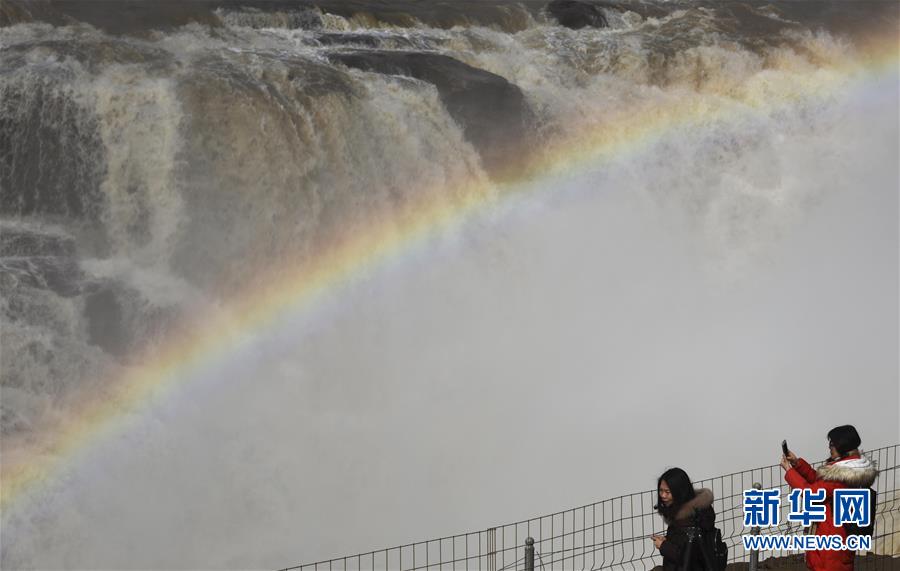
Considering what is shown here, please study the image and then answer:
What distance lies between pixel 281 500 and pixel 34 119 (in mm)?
4795

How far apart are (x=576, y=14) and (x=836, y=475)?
14.8 metres

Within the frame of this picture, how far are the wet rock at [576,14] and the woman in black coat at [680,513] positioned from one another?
14643 millimetres

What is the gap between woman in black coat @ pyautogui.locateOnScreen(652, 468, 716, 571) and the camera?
4.57m

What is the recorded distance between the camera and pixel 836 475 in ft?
16.3

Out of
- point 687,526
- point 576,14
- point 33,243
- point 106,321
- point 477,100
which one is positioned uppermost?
point 576,14

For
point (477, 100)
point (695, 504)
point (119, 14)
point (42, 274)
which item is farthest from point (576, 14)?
point (695, 504)

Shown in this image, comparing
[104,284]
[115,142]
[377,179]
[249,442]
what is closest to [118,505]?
[249,442]

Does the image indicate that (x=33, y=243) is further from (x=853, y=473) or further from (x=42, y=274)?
(x=853, y=473)

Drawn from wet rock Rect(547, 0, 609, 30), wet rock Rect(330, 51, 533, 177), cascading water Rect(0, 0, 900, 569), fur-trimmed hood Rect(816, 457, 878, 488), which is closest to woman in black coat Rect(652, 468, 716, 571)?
fur-trimmed hood Rect(816, 457, 878, 488)

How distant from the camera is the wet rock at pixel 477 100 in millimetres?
15289

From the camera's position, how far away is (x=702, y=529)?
15.2ft

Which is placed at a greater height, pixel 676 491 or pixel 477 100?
pixel 477 100

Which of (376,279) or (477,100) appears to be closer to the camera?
(376,279)

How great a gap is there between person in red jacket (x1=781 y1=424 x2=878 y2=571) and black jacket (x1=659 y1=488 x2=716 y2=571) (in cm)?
46
